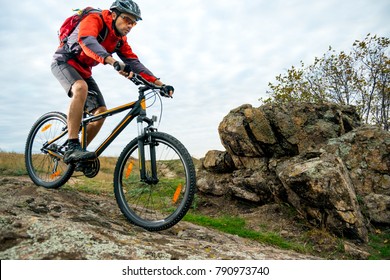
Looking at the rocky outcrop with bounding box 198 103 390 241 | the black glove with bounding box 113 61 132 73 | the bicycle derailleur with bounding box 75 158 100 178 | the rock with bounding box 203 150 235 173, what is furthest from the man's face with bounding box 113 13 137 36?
the rock with bounding box 203 150 235 173

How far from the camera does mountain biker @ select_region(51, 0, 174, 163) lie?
496 cm

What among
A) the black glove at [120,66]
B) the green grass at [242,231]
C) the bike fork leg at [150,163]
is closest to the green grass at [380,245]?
the green grass at [242,231]

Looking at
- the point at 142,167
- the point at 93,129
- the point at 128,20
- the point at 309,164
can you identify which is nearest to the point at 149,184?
the point at 142,167

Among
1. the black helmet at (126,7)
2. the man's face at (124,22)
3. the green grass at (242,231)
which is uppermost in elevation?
the black helmet at (126,7)

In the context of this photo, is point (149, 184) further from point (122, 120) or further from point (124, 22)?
point (124, 22)

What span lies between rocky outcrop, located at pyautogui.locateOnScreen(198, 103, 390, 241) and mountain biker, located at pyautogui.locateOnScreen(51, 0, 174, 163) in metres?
4.15

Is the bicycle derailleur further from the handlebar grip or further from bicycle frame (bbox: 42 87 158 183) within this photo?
the handlebar grip

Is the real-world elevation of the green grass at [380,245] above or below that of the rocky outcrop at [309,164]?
below

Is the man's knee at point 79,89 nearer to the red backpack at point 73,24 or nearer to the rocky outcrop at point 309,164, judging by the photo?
the red backpack at point 73,24

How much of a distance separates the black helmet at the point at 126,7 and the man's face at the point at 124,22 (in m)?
0.08

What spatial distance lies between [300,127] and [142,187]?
18.4 feet

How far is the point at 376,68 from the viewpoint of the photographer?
2059 centimetres

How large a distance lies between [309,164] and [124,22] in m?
5.03

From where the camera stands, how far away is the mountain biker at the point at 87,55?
16.3 ft
